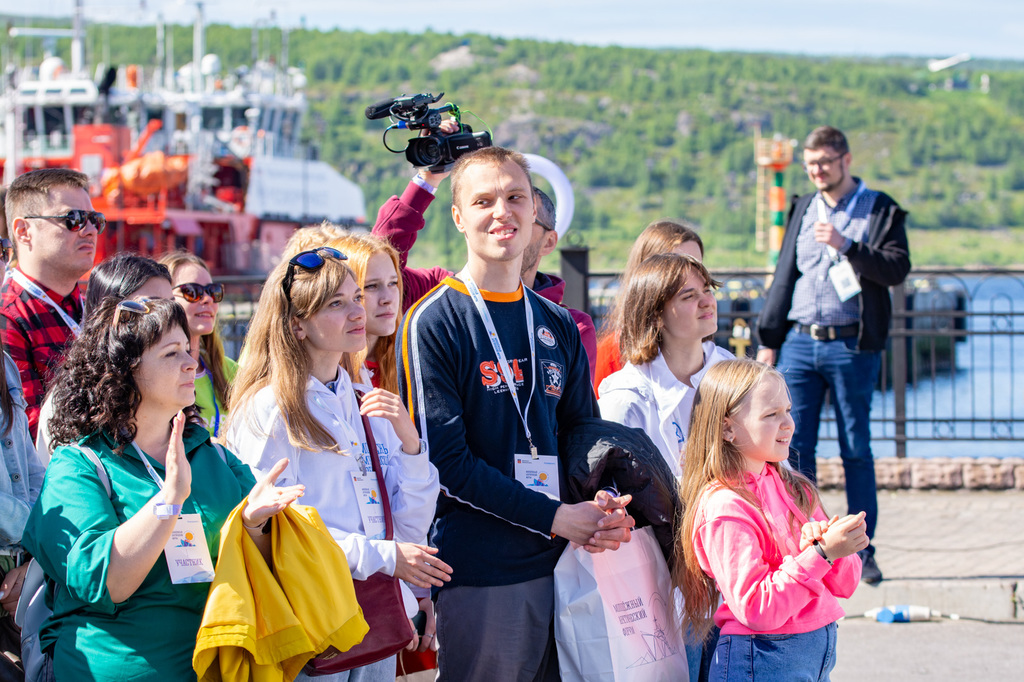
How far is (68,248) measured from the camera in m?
3.66

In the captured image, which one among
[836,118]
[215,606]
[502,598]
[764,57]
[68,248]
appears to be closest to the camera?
[215,606]

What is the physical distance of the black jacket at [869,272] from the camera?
17.4 feet

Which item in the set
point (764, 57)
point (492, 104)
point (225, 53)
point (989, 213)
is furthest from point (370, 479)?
point (764, 57)

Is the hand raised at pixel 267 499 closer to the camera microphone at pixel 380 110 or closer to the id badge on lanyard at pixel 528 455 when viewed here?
the id badge on lanyard at pixel 528 455

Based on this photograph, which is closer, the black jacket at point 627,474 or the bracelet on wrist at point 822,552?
the bracelet on wrist at point 822,552

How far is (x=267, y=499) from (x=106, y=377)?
55 cm

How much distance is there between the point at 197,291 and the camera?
435cm

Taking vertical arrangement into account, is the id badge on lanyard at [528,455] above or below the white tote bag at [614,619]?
above

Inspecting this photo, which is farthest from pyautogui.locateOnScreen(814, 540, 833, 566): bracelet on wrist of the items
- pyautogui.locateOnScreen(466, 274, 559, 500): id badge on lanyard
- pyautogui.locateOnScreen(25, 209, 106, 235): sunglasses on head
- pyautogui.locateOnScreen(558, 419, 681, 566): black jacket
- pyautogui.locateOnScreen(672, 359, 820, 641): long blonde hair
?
pyautogui.locateOnScreen(25, 209, 106, 235): sunglasses on head

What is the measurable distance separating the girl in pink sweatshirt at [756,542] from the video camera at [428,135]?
1.43m

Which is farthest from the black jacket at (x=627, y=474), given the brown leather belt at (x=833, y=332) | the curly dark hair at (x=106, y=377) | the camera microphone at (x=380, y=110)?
the brown leather belt at (x=833, y=332)

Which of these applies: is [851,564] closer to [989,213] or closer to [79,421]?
[79,421]

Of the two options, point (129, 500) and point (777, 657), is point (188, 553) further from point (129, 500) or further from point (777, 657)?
point (777, 657)

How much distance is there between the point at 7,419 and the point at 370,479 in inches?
44.1
